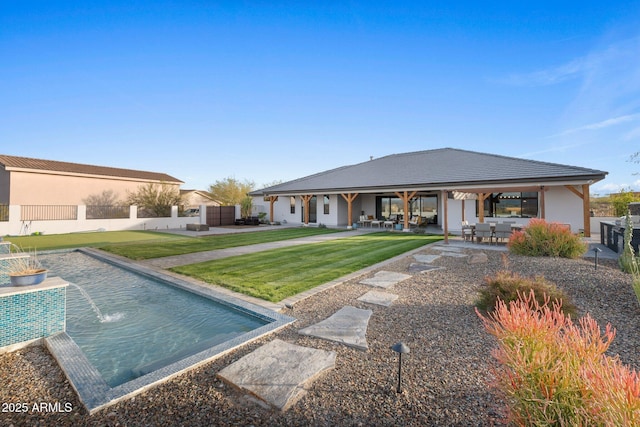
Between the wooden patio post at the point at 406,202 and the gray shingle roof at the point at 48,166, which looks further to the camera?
the gray shingle roof at the point at 48,166

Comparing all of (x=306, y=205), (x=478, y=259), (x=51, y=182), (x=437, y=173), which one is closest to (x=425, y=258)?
(x=478, y=259)

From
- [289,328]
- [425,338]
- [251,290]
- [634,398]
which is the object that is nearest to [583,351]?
[634,398]

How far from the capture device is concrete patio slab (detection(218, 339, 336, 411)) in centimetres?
249

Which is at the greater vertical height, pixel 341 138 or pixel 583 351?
pixel 341 138

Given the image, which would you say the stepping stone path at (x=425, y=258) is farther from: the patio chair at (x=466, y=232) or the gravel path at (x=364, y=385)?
the patio chair at (x=466, y=232)

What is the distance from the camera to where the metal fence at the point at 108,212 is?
22763 mm

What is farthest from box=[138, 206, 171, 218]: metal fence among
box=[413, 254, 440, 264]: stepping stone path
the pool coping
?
the pool coping

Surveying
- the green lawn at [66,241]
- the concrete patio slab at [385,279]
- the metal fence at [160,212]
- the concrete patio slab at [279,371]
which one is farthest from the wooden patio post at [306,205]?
the concrete patio slab at [279,371]

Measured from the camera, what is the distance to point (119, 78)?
13484mm

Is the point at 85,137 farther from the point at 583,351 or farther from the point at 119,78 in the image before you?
the point at 583,351

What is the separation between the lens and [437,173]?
58.1 ft

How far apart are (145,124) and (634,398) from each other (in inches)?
914

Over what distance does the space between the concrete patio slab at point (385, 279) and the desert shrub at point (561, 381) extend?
157 inches

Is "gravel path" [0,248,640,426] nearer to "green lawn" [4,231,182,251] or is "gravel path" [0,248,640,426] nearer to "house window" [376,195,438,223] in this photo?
"green lawn" [4,231,182,251]
